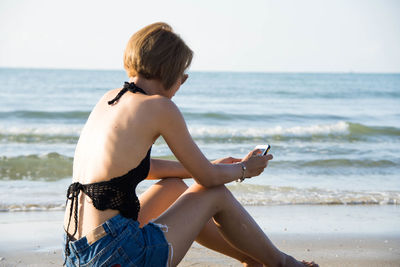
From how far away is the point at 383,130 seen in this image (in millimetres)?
13109

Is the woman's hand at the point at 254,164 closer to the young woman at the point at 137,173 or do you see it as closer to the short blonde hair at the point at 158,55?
the young woman at the point at 137,173

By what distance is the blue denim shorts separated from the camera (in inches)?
87.7

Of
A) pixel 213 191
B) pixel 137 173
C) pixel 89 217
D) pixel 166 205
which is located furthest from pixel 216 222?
pixel 89 217

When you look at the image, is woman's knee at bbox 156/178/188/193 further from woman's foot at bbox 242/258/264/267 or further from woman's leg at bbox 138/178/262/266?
woman's foot at bbox 242/258/264/267

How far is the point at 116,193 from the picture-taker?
226cm

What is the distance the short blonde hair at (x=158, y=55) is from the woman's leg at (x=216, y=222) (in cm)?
55

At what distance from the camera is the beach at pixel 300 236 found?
3723mm

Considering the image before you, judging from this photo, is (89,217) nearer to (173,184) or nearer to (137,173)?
(137,173)

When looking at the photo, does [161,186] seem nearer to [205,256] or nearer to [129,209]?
[129,209]

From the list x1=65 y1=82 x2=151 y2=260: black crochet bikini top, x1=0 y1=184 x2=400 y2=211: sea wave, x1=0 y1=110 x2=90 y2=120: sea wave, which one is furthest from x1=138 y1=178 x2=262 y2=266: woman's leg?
x1=0 y1=110 x2=90 y2=120: sea wave

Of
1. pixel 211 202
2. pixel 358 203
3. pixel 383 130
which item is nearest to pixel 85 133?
pixel 211 202

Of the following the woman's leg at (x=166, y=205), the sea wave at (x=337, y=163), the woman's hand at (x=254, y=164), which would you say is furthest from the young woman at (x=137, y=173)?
the sea wave at (x=337, y=163)

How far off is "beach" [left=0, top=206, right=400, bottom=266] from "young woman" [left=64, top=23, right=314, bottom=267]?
1203 mm

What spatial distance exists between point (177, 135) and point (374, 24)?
126 ft
